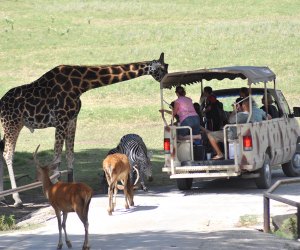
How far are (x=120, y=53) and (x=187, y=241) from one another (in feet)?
119

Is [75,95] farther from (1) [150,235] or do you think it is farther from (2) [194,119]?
(1) [150,235]

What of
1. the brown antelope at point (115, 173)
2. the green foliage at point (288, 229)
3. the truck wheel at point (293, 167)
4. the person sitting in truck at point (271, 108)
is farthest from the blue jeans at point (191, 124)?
the green foliage at point (288, 229)

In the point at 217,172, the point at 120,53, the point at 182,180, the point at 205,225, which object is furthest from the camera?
the point at 120,53

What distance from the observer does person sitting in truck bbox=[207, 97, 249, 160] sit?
60.0 feet

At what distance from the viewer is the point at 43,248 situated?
Result: 42.3 feet

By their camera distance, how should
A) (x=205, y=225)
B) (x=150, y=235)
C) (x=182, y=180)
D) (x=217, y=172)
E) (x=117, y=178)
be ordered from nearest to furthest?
(x=150, y=235) → (x=205, y=225) → (x=117, y=178) → (x=217, y=172) → (x=182, y=180)

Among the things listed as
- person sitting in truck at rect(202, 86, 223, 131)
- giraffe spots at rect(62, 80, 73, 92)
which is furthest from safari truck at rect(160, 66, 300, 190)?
giraffe spots at rect(62, 80, 73, 92)

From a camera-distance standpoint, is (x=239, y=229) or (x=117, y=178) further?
(x=117, y=178)

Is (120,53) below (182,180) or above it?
above

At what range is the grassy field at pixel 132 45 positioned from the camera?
1358 inches

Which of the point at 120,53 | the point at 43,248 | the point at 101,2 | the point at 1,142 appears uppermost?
the point at 101,2

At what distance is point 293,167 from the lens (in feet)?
68.5

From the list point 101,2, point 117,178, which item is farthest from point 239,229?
point 101,2

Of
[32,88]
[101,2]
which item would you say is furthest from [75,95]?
[101,2]
